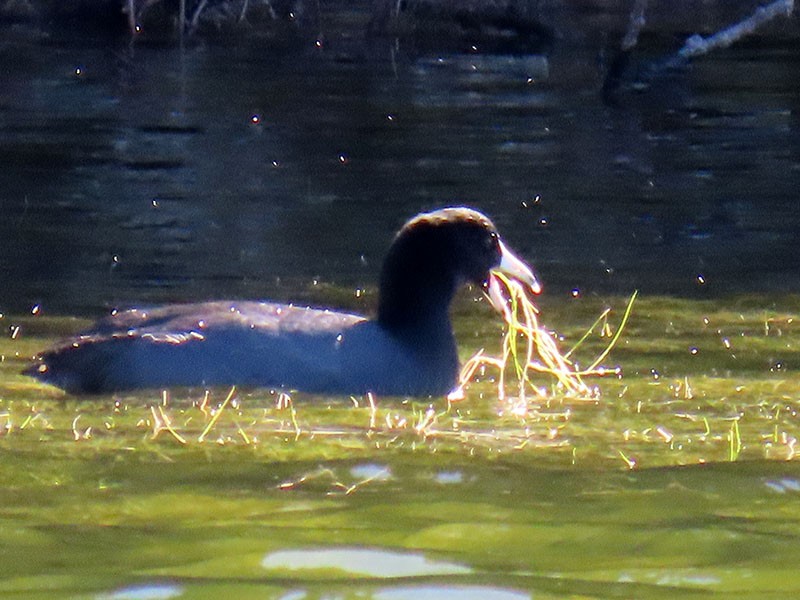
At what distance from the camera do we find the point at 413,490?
5238 millimetres

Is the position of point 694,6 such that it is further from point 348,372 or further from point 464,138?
point 348,372

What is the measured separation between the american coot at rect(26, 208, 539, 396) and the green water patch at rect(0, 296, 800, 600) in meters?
0.13

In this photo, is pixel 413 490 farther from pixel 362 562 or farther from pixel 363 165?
pixel 363 165

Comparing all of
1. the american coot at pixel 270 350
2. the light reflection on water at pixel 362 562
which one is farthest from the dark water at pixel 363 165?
the light reflection on water at pixel 362 562

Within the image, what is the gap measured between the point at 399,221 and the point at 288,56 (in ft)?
37.5

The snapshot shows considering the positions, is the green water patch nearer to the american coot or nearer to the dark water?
the american coot

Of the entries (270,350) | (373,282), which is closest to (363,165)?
(373,282)

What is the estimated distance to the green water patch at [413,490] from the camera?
13.9 feet

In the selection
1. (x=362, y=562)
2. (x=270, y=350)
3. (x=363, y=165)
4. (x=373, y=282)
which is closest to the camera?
(x=362, y=562)

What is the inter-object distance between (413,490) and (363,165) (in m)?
9.96

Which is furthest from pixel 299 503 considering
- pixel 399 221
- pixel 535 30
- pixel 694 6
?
pixel 694 6

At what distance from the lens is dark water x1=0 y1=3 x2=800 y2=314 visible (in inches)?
416

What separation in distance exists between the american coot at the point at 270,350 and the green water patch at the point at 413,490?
13 centimetres

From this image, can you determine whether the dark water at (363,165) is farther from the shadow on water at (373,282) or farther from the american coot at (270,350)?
the american coot at (270,350)
